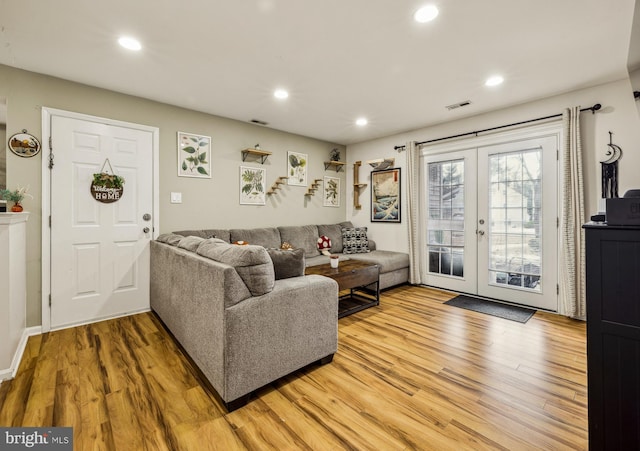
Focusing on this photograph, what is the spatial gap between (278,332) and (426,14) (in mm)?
2317

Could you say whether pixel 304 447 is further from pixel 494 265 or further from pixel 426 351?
pixel 494 265

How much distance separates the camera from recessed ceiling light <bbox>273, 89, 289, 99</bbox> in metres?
3.15

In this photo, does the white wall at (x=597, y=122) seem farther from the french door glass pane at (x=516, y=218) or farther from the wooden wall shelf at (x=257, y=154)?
the wooden wall shelf at (x=257, y=154)

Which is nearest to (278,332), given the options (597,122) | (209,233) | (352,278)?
(352,278)

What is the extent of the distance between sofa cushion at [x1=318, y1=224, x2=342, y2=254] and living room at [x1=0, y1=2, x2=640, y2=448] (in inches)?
12.2

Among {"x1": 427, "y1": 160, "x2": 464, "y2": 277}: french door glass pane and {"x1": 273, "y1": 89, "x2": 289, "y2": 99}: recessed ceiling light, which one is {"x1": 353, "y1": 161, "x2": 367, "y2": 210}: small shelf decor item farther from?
{"x1": 273, "y1": 89, "x2": 289, "y2": 99}: recessed ceiling light

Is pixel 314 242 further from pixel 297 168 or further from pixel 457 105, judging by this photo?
pixel 457 105

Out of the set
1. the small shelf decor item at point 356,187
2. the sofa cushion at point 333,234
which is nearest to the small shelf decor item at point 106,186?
the sofa cushion at point 333,234

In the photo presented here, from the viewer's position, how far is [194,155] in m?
3.69

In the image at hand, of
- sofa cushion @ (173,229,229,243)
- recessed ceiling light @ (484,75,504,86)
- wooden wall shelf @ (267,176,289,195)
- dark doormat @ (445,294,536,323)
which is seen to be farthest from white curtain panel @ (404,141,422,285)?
sofa cushion @ (173,229,229,243)

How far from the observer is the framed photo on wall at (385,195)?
4.82 meters

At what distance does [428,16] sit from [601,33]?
135 cm

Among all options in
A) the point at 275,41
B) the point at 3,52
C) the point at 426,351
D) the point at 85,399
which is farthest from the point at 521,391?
the point at 3,52

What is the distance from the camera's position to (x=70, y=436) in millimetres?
1468
